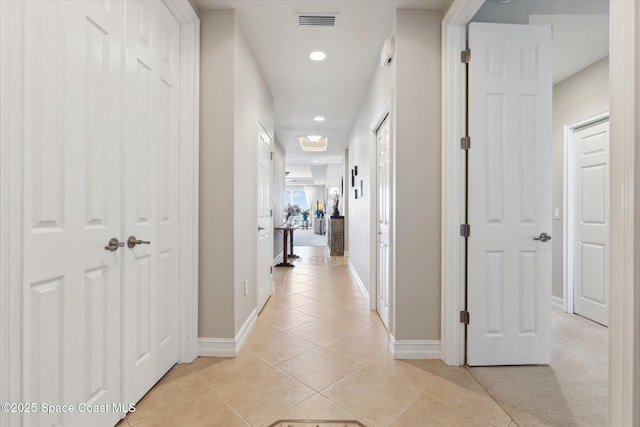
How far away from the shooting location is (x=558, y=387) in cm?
189

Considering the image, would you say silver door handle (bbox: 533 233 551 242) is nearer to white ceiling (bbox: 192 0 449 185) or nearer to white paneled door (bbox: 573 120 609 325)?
white paneled door (bbox: 573 120 609 325)

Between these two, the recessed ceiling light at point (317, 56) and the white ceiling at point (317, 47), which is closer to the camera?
the white ceiling at point (317, 47)

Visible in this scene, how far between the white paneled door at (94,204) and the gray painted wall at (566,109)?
3.93 metres

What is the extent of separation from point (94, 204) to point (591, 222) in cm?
420

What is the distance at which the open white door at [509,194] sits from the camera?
2158mm

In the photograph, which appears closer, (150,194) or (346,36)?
(150,194)

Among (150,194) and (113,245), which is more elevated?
(150,194)

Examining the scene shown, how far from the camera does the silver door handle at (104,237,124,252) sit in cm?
147

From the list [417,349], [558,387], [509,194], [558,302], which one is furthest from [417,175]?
[558,302]

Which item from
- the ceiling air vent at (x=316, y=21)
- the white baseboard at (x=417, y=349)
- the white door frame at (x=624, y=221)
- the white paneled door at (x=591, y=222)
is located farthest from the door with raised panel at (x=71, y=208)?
the white paneled door at (x=591, y=222)

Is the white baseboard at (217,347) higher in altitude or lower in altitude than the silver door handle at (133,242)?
lower

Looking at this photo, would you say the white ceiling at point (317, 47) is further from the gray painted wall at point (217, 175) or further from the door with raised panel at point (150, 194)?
the door with raised panel at point (150, 194)

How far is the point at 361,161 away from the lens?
443 centimetres

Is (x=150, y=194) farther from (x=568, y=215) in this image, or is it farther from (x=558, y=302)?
(x=558, y=302)
